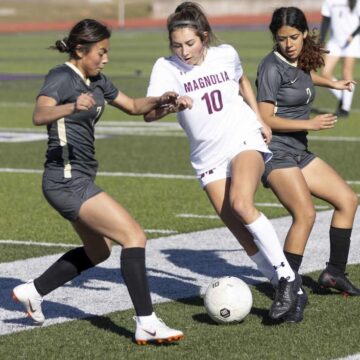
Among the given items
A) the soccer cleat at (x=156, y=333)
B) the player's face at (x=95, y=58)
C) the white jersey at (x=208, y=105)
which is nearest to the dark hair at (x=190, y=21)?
the white jersey at (x=208, y=105)

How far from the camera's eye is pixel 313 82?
9328 mm

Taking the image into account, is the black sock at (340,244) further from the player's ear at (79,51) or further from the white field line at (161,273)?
the player's ear at (79,51)

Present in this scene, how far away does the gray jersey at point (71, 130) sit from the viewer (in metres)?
7.85

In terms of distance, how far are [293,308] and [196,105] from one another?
1437 millimetres

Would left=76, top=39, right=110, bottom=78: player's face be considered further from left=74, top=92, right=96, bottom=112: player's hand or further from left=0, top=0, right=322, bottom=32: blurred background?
left=0, top=0, right=322, bottom=32: blurred background

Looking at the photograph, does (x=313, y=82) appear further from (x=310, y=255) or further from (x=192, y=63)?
(x=310, y=255)

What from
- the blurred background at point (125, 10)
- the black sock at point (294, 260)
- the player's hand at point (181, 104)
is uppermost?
the player's hand at point (181, 104)

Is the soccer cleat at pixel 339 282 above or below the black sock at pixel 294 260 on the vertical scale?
below

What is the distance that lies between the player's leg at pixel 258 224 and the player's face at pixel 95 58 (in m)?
1.18

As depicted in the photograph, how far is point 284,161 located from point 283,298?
113 cm

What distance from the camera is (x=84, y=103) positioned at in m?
7.41

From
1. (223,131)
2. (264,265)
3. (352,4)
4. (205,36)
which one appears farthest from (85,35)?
(352,4)

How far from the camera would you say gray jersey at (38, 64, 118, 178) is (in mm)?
7848

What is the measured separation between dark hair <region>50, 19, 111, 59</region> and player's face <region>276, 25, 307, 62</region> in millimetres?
1458
